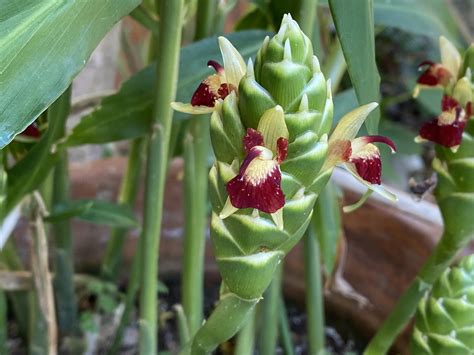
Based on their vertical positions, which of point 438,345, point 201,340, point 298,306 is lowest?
point 298,306

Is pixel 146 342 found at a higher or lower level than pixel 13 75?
lower

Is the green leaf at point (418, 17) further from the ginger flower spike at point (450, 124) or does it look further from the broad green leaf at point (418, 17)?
the ginger flower spike at point (450, 124)

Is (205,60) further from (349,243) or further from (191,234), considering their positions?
(349,243)

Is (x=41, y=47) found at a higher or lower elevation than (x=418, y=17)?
higher

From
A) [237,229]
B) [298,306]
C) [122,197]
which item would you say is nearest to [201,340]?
[237,229]

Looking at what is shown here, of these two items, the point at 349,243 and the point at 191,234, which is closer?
the point at 191,234

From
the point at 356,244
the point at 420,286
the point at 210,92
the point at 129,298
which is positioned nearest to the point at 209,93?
the point at 210,92

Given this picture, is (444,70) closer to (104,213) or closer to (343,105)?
(343,105)
